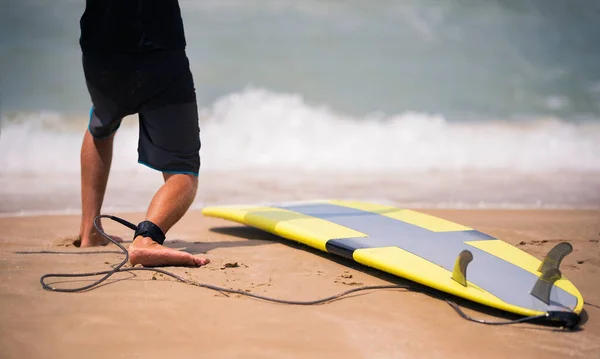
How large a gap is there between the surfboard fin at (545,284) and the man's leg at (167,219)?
1103 mm

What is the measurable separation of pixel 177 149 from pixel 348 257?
2.47 ft

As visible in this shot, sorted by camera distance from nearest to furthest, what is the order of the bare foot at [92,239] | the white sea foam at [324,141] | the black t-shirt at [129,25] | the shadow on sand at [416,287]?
the shadow on sand at [416,287] < the black t-shirt at [129,25] < the bare foot at [92,239] < the white sea foam at [324,141]

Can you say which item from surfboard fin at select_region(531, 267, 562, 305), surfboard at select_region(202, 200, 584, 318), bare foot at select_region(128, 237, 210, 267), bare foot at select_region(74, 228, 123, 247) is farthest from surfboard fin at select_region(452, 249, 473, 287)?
bare foot at select_region(74, 228, 123, 247)

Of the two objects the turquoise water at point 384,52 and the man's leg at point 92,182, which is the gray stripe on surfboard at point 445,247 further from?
the turquoise water at point 384,52

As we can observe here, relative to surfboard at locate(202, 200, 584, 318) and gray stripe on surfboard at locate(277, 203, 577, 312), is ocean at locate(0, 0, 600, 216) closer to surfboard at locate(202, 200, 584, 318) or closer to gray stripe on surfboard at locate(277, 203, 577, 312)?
surfboard at locate(202, 200, 584, 318)

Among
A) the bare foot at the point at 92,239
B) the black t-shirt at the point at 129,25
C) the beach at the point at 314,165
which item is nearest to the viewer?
the beach at the point at 314,165

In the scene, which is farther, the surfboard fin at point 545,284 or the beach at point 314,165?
the surfboard fin at point 545,284

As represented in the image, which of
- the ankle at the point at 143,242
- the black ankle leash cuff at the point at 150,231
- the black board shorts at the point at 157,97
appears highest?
the black board shorts at the point at 157,97

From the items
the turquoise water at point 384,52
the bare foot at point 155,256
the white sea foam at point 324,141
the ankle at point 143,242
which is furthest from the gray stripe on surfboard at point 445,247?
the turquoise water at point 384,52

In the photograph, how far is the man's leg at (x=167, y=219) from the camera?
227 cm

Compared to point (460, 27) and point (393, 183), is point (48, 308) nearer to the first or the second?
point (393, 183)

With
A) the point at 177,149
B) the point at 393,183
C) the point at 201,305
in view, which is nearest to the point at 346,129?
the point at 393,183

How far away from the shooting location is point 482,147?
748cm

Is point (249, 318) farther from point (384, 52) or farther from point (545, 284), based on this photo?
point (384, 52)
